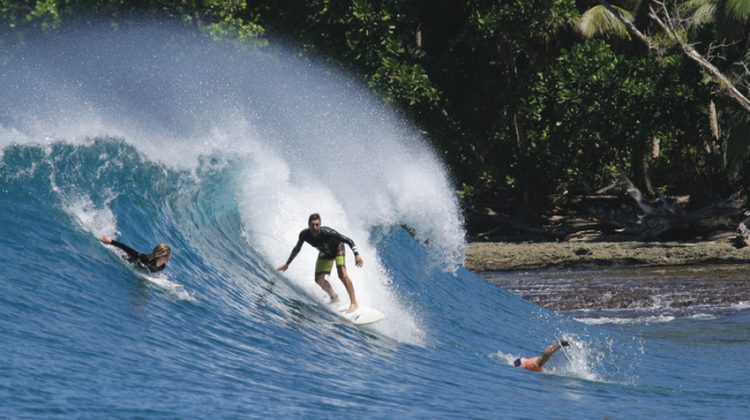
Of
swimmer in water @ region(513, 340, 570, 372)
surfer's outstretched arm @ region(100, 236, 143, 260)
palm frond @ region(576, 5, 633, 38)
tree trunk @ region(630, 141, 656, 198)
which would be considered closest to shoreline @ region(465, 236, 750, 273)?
tree trunk @ region(630, 141, 656, 198)

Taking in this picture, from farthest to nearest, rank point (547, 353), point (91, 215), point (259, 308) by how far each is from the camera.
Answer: point (91, 215) → point (259, 308) → point (547, 353)

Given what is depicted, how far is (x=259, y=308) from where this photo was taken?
549 inches

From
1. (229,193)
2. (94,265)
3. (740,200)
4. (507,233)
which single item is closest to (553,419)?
(94,265)

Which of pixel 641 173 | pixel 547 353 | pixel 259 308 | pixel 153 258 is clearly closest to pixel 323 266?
pixel 259 308

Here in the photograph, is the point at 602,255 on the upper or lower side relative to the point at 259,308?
upper

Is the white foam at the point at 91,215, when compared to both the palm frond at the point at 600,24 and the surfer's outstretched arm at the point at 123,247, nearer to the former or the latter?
the surfer's outstretched arm at the point at 123,247

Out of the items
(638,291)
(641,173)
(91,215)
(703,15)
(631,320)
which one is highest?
(703,15)

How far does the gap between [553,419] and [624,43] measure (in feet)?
92.1

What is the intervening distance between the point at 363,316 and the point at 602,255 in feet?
55.8

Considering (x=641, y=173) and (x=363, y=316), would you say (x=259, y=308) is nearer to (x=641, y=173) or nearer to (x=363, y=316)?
(x=363, y=316)

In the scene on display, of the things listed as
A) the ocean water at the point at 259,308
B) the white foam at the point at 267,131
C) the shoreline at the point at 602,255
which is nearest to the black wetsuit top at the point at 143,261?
the ocean water at the point at 259,308

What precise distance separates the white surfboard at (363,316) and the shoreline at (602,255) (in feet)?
53.3

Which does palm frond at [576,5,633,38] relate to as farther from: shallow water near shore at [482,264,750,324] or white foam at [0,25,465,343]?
shallow water near shore at [482,264,750,324]

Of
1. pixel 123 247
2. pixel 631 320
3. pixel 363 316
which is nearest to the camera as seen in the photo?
pixel 123 247
